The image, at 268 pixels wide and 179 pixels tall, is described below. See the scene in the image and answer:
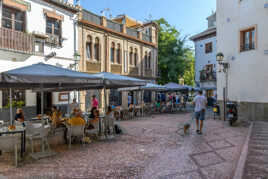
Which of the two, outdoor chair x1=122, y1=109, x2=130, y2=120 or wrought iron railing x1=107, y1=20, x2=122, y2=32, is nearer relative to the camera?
outdoor chair x1=122, y1=109, x2=130, y2=120

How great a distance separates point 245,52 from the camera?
11789mm

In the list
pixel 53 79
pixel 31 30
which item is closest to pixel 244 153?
pixel 53 79

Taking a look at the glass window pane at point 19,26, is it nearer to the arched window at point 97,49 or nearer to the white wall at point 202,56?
the arched window at point 97,49

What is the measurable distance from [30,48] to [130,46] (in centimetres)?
1074

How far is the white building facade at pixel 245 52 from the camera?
428 inches

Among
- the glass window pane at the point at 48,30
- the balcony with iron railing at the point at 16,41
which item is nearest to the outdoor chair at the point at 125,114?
the balcony with iron railing at the point at 16,41

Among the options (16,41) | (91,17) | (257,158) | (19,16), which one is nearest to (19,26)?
(19,16)

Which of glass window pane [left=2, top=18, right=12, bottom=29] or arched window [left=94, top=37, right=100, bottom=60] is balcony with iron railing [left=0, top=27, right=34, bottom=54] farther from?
arched window [left=94, top=37, right=100, bottom=60]

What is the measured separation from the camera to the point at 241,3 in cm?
1200

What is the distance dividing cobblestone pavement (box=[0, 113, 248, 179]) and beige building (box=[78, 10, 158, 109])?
1014 cm

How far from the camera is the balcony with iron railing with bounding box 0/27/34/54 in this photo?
34.4ft

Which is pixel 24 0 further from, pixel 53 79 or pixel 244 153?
pixel 244 153

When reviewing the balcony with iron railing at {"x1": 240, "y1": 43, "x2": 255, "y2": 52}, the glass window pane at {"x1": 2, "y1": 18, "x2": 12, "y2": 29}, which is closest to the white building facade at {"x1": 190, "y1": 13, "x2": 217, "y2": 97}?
the balcony with iron railing at {"x1": 240, "y1": 43, "x2": 255, "y2": 52}

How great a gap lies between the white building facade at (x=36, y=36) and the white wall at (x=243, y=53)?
10488 mm
